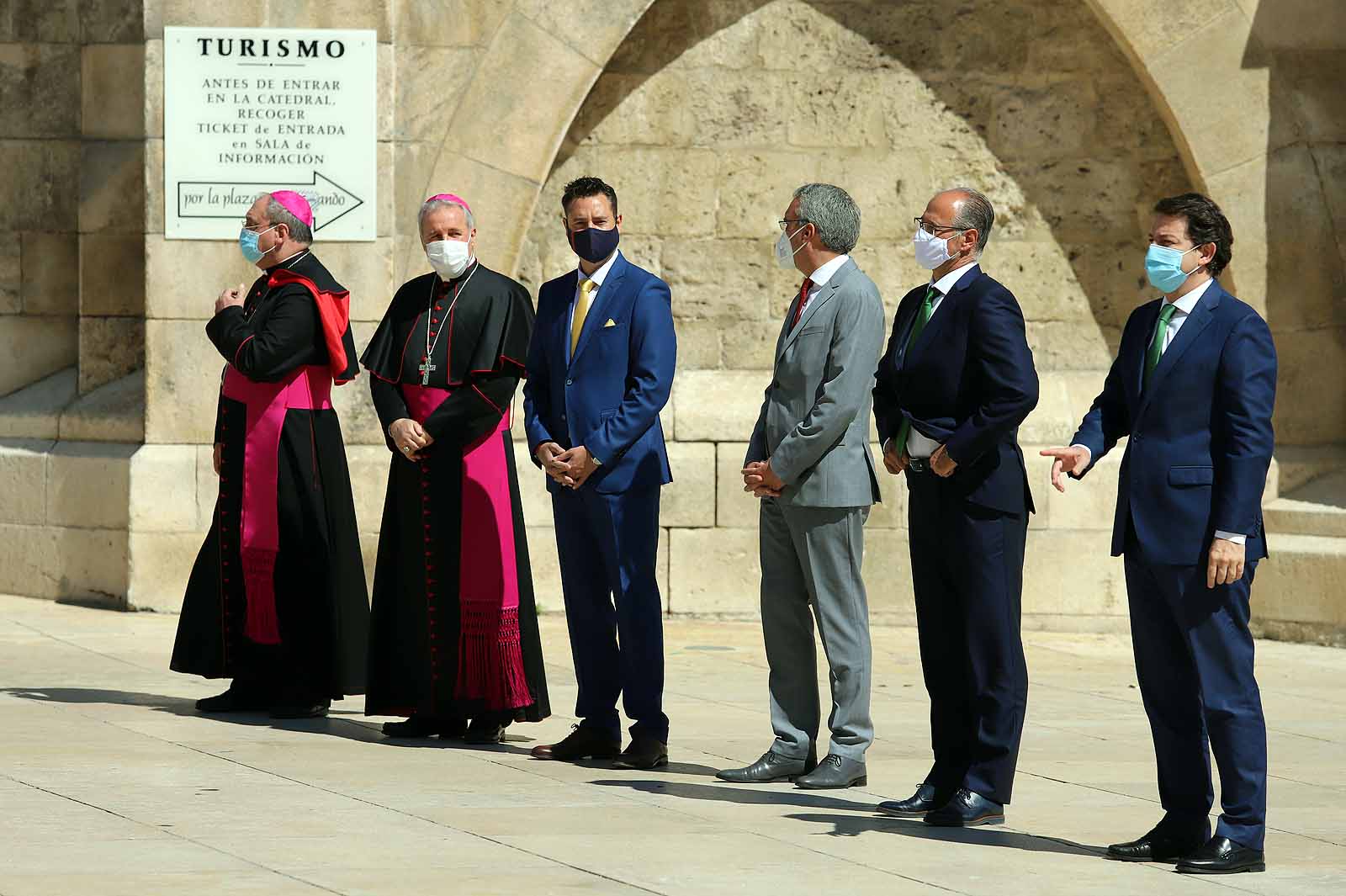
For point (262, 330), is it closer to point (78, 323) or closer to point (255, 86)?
point (255, 86)

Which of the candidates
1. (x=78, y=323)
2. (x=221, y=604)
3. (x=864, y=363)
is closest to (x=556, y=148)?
(x=78, y=323)

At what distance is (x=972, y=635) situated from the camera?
225 inches

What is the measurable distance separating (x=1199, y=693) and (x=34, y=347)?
741 cm

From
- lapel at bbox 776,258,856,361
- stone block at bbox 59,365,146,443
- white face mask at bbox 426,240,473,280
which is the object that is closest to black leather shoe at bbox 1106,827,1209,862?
lapel at bbox 776,258,856,361

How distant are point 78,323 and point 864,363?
5781mm

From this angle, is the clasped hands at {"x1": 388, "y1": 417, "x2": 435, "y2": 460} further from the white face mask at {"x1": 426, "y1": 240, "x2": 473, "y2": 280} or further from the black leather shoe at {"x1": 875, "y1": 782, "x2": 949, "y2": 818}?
the black leather shoe at {"x1": 875, "y1": 782, "x2": 949, "y2": 818}

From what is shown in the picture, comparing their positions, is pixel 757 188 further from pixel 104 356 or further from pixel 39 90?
pixel 39 90

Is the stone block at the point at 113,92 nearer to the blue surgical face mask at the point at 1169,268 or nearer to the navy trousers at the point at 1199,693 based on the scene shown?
the blue surgical face mask at the point at 1169,268

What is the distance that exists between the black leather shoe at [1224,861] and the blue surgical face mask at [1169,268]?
1.43m

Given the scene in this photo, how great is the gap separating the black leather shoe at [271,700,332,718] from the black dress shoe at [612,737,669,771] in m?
1.37

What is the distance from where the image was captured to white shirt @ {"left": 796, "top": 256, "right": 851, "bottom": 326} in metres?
6.33

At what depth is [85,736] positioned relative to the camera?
675cm

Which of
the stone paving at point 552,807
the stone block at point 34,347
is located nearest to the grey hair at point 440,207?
the stone paving at point 552,807

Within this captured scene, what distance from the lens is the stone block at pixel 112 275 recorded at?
10.4 meters
